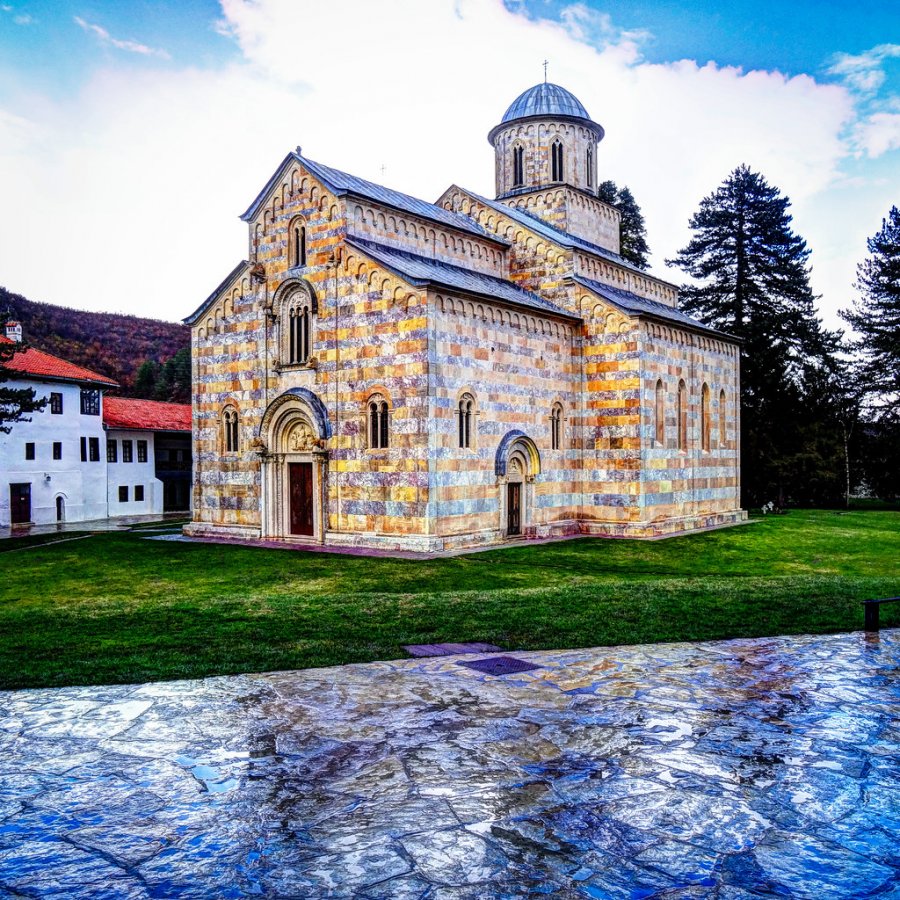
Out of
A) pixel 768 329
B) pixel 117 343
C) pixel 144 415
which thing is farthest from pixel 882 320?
pixel 117 343

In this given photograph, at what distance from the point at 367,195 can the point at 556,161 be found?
42.2 feet

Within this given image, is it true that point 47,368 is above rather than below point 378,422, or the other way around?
above

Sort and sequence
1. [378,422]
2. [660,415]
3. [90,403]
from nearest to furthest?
1. [378,422]
2. [660,415]
3. [90,403]

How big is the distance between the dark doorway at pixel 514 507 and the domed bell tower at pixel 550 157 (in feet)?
44.3

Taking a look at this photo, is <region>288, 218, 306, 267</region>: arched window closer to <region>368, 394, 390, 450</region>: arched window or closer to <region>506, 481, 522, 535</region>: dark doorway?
<region>368, 394, 390, 450</region>: arched window

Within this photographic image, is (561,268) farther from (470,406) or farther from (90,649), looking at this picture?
(90,649)

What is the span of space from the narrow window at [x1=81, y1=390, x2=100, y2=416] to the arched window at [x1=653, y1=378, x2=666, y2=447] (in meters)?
28.4

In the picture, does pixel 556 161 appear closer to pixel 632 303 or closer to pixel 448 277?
pixel 632 303

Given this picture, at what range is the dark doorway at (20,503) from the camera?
37.8 meters

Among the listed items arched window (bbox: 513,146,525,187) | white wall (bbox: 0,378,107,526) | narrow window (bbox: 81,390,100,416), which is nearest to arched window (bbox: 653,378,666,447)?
Result: arched window (bbox: 513,146,525,187)

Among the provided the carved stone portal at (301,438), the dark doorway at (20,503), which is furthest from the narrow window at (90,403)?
the carved stone portal at (301,438)

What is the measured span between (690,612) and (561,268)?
18790 millimetres

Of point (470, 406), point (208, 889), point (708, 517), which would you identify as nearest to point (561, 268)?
point (470, 406)

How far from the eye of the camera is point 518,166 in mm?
36000
